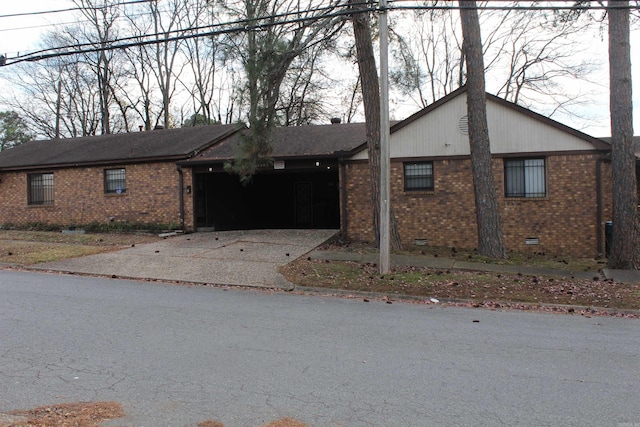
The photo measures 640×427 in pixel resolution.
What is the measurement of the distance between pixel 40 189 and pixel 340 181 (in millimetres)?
13146

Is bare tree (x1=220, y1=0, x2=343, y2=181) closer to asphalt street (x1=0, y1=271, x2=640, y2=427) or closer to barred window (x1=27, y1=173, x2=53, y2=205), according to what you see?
asphalt street (x1=0, y1=271, x2=640, y2=427)

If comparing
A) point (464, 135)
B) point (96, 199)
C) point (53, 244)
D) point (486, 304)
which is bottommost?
point (486, 304)

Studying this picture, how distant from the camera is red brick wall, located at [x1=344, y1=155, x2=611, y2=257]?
1424 centimetres

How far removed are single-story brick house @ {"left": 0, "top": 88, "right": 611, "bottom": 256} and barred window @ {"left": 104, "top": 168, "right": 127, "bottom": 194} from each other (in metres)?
0.04

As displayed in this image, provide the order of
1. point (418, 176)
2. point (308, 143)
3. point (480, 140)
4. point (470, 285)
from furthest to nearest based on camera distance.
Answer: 1. point (308, 143)
2. point (418, 176)
3. point (480, 140)
4. point (470, 285)

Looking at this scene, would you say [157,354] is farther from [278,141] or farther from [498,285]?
[278,141]

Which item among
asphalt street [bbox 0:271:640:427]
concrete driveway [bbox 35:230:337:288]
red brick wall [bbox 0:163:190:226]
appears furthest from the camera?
red brick wall [bbox 0:163:190:226]

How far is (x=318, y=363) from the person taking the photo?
4914 millimetres

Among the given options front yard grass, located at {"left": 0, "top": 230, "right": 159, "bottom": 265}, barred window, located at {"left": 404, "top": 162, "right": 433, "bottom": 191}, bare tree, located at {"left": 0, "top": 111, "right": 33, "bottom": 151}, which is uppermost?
bare tree, located at {"left": 0, "top": 111, "right": 33, "bottom": 151}

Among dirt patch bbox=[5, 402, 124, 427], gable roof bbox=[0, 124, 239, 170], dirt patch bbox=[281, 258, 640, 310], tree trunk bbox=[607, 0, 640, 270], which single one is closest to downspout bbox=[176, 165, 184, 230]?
gable roof bbox=[0, 124, 239, 170]

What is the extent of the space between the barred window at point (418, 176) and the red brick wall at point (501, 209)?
21 centimetres

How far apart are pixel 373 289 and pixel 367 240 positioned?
21.8 ft

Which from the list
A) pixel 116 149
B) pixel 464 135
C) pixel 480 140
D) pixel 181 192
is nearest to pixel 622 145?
pixel 480 140

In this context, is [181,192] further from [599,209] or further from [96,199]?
[599,209]
